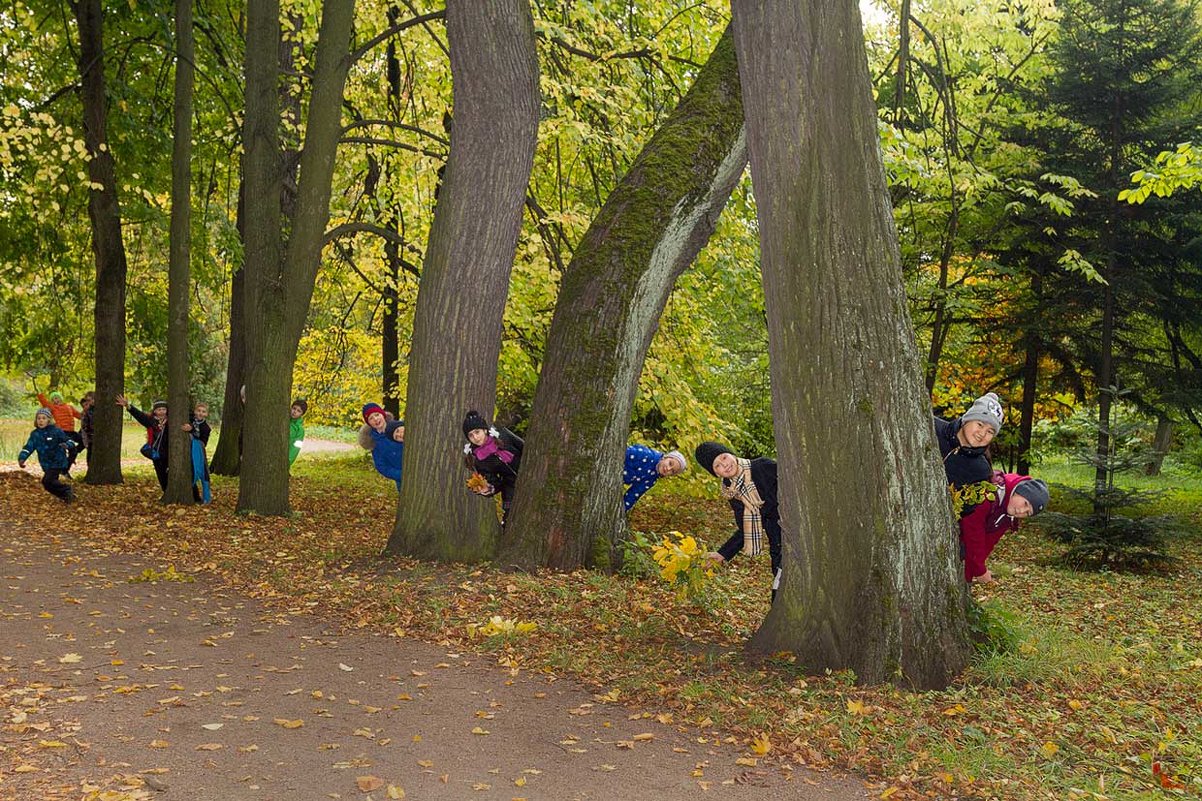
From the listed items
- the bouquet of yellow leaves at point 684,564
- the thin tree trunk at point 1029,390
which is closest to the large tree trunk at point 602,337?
the bouquet of yellow leaves at point 684,564

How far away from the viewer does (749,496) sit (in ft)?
23.7

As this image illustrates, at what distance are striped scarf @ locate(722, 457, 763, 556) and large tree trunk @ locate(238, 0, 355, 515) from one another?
6.73m

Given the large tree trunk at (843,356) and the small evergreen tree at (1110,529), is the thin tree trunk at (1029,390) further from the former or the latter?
the large tree trunk at (843,356)

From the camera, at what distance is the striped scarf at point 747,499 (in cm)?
719

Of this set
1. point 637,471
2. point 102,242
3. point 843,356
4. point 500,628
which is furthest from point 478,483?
point 102,242

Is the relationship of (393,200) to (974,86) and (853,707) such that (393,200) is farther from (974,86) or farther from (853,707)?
(853,707)

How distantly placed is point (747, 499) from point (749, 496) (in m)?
0.03

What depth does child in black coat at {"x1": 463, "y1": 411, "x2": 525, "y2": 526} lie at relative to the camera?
8758 mm

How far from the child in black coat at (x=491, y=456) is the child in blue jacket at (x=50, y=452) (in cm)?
805

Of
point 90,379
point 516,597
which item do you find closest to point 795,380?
point 516,597

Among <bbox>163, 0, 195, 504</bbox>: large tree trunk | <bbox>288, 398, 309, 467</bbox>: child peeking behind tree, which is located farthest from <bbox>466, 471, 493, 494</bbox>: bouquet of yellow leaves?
<bbox>288, 398, 309, 467</bbox>: child peeking behind tree

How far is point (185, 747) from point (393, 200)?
13048 millimetres

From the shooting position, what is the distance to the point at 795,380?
5797 millimetres

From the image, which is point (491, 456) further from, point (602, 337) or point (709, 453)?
point (709, 453)
